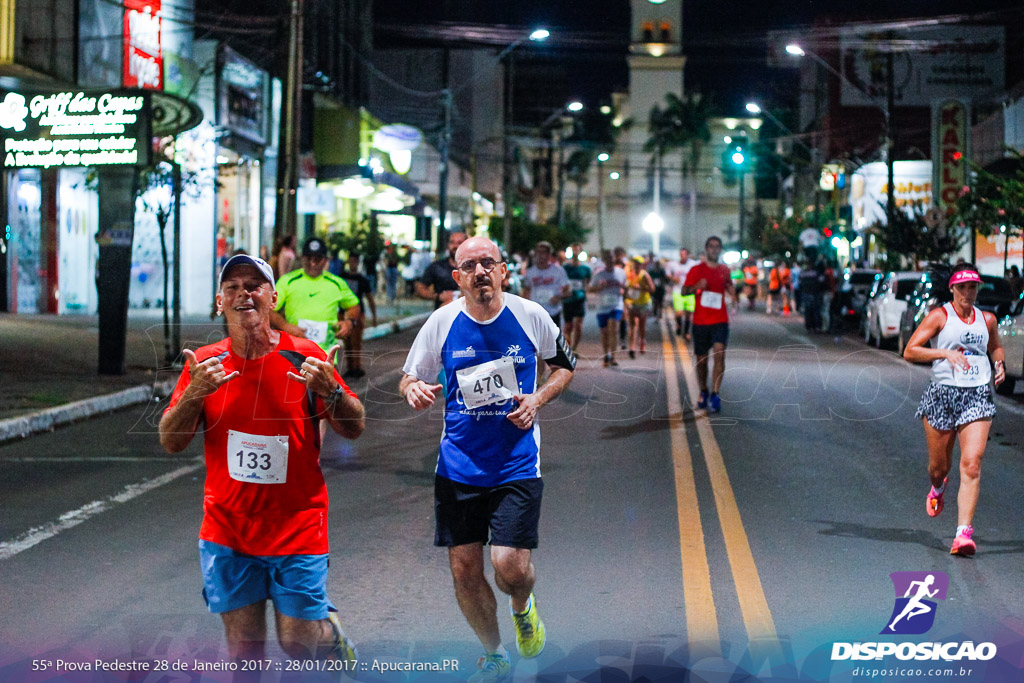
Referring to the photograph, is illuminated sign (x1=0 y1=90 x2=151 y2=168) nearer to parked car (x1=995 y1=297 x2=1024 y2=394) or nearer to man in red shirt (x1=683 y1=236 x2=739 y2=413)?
man in red shirt (x1=683 y1=236 x2=739 y2=413)

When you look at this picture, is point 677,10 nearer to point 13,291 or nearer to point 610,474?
point 13,291

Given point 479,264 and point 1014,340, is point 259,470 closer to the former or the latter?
point 479,264

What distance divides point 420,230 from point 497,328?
121 feet

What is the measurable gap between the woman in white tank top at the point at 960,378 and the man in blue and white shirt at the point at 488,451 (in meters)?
3.50

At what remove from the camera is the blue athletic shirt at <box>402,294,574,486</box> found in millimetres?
5184

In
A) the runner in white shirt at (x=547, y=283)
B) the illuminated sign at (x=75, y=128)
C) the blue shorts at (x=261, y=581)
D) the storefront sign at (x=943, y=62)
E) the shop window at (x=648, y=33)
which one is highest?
the storefront sign at (x=943, y=62)

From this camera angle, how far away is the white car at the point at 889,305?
26.3 m

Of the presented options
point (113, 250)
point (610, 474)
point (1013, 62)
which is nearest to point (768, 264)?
point (1013, 62)

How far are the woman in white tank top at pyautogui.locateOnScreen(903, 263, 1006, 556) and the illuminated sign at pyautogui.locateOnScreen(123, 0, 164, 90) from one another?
22934 mm

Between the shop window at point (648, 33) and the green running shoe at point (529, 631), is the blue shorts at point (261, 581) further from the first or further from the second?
the shop window at point (648, 33)

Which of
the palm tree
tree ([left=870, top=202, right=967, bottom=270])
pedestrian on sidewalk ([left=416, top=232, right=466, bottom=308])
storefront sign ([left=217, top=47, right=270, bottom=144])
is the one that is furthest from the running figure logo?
the palm tree

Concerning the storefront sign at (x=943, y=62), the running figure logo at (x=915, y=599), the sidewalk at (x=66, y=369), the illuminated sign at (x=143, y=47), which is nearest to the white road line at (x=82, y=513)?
the sidewalk at (x=66, y=369)

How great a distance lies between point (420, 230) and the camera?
41.9m

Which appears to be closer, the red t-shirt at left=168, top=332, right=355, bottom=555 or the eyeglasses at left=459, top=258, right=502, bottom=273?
the red t-shirt at left=168, top=332, right=355, bottom=555
